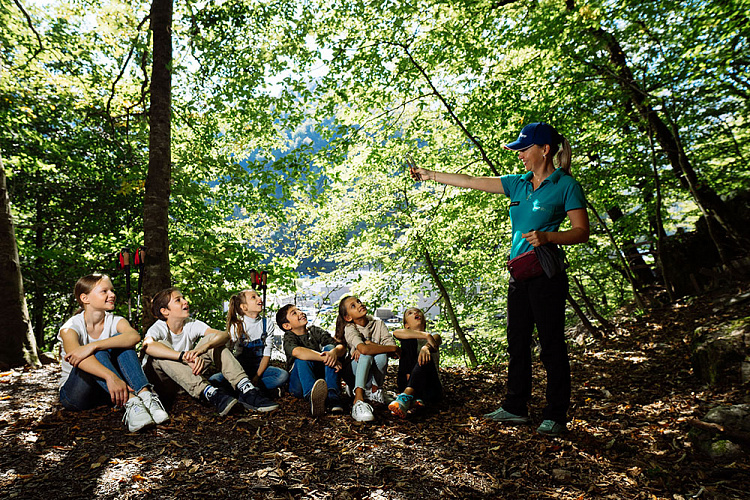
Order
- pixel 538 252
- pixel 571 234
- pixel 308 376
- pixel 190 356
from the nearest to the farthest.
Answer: pixel 571 234
pixel 538 252
pixel 190 356
pixel 308 376

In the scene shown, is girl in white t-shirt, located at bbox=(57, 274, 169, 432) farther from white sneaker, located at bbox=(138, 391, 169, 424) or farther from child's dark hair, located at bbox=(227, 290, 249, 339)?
child's dark hair, located at bbox=(227, 290, 249, 339)

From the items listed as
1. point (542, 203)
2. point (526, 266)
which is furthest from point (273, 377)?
point (542, 203)

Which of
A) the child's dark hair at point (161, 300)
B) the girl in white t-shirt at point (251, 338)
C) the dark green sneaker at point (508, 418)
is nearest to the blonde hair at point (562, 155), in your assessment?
the dark green sneaker at point (508, 418)

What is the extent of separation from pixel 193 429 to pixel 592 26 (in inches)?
250

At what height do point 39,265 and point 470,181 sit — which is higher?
point 470,181

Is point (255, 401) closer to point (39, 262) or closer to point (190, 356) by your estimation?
point (190, 356)

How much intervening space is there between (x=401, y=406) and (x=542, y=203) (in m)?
1.99

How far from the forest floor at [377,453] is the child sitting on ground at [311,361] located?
156mm

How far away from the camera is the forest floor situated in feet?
6.76

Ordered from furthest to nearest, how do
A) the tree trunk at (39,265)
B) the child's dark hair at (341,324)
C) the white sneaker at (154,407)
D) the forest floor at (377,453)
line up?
the tree trunk at (39,265)
the child's dark hair at (341,324)
the white sneaker at (154,407)
the forest floor at (377,453)

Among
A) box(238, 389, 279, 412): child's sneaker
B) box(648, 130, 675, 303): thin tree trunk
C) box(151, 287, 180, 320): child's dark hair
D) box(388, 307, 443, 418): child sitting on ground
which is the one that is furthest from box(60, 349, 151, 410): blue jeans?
box(648, 130, 675, 303): thin tree trunk

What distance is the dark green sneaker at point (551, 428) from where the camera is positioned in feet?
9.00

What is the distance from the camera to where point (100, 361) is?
10.2 feet

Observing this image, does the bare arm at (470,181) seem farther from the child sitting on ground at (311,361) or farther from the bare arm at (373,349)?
the child sitting on ground at (311,361)
